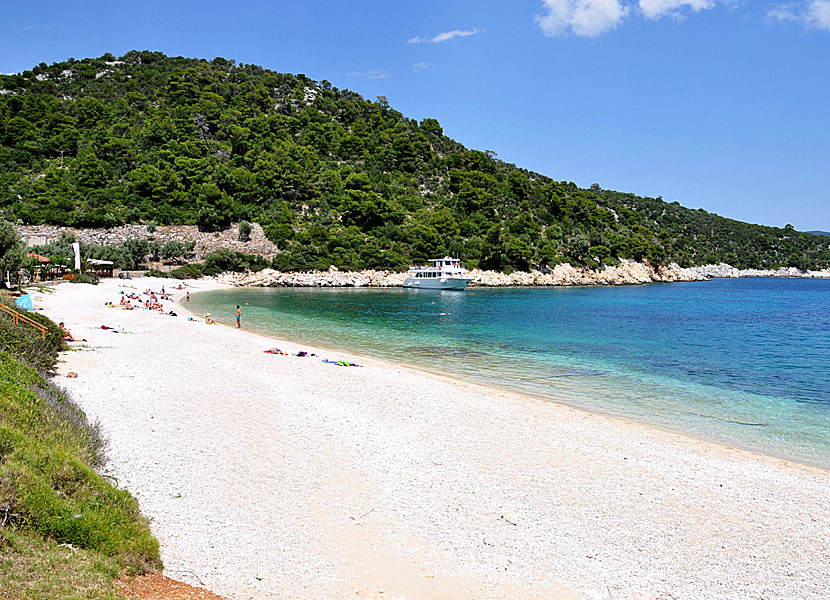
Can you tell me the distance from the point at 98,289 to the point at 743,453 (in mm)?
40071

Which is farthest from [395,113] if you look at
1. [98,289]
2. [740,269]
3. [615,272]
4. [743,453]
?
[743,453]

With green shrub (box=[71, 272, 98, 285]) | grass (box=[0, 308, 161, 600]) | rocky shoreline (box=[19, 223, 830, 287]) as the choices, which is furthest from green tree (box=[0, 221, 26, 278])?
rocky shoreline (box=[19, 223, 830, 287])

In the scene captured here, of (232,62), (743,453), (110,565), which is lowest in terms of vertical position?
(743,453)

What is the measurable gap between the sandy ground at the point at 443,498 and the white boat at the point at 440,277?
48.4 m

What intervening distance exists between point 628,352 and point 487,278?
49013mm

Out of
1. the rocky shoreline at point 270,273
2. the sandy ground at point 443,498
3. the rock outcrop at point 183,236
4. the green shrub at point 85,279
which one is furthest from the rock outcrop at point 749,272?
the sandy ground at point 443,498

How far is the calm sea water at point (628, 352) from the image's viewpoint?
1177cm

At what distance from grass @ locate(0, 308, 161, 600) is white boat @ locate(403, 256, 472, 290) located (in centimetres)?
5462

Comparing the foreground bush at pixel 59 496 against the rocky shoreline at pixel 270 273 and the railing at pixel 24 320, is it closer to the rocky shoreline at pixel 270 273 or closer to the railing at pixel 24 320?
the railing at pixel 24 320

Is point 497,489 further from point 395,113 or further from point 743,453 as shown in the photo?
point 395,113

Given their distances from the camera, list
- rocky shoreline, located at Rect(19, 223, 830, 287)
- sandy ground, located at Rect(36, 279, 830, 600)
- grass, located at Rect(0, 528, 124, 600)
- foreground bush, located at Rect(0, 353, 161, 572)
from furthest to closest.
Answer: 1. rocky shoreline, located at Rect(19, 223, 830, 287)
2. sandy ground, located at Rect(36, 279, 830, 600)
3. foreground bush, located at Rect(0, 353, 161, 572)
4. grass, located at Rect(0, 528, 124, 600)

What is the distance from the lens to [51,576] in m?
3.46

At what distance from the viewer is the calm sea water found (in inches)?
464

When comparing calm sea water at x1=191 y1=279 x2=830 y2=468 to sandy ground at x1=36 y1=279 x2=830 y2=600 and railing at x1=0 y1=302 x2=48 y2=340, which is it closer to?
sandy ground at x1=36 y1=279 x2=830 y2=600
